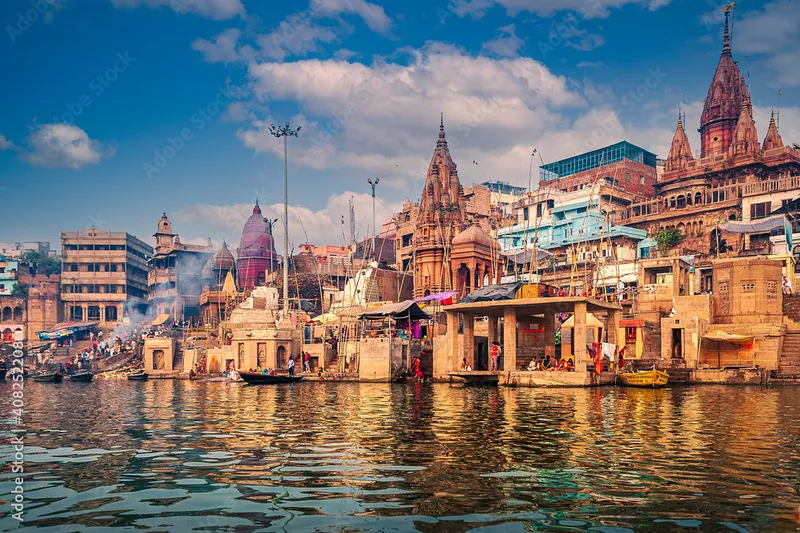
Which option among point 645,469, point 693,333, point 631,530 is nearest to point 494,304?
point 693,333

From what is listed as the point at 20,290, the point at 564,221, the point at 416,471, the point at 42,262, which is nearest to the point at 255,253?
the point at 20,290

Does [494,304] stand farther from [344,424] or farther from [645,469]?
[645,469]

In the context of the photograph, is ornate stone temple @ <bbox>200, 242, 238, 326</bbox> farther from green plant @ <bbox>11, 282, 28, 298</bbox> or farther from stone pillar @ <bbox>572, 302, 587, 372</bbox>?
stone pillar @ <bbox>572, 302, 587, 372</bbox>

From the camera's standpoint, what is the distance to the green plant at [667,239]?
58062mm

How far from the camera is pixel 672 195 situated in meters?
64.8

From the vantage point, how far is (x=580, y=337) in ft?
101

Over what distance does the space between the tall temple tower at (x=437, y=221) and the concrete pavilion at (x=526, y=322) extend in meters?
19.1

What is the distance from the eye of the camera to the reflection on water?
24.3 feet

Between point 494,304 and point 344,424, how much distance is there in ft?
55.5

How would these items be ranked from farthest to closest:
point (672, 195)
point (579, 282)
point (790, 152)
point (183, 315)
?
1. point (183, 315)
2. point (672, 195)
3. point (790, 152)
4. point (579, 282)

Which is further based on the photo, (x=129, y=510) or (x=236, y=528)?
(x=129, y=510)

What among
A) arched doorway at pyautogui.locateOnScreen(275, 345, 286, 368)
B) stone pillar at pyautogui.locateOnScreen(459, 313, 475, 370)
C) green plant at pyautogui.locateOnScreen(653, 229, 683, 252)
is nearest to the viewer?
stone pillar at pyautogui.locateOnScreen(459, 313, 475, 370)

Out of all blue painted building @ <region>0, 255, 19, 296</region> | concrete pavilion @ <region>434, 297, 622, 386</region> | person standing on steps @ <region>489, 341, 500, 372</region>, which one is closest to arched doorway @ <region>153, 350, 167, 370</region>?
concrete pavilion @ <region>434, 297, 622, 386</region>

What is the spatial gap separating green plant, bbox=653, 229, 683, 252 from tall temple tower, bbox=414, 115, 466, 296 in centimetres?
1715
